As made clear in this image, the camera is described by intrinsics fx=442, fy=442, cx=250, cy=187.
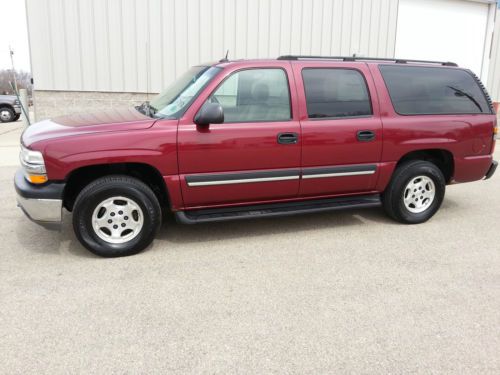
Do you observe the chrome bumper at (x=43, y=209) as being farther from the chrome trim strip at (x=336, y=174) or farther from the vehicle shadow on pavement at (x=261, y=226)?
the chrome trim strip at (x=336, y=174)

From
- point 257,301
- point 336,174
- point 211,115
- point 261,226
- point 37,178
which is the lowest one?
point 261,226

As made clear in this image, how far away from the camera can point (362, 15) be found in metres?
12.2

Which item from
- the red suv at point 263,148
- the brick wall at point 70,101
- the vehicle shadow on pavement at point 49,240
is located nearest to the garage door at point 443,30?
the brick wall at point 70,101

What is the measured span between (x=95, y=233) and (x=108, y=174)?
A: 0.56 m

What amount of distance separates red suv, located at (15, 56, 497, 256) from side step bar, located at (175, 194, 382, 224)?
2 centimetres

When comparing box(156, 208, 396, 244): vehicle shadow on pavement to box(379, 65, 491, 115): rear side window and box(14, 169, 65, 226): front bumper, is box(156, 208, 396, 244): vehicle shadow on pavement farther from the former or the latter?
box(379, 65, 491, 115): rear side window

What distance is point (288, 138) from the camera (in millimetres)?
4352

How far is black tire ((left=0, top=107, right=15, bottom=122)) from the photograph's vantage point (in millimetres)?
18453

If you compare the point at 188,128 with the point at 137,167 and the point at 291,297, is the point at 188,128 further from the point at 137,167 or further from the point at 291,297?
the point at 291,297

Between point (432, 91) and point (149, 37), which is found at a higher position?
point (149, 37)

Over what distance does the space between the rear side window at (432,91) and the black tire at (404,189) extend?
0.61 meters

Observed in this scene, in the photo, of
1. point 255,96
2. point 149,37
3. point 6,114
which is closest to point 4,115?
point 6,114

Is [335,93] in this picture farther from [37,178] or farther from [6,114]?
[6,114]

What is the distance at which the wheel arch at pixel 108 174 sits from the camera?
4.08 meters
